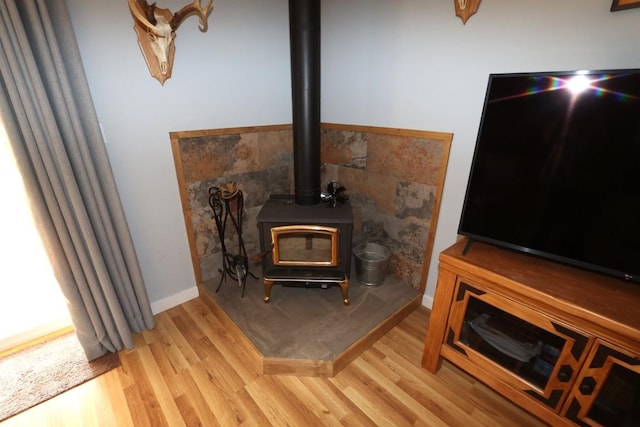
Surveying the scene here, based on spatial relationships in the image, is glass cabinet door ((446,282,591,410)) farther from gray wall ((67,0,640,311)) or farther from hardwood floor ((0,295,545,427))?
gray wall ((67,0,640,311))

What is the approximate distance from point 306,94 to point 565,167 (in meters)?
1.54

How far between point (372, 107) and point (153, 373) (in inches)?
92.0

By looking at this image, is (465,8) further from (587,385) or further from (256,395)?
(256,395)

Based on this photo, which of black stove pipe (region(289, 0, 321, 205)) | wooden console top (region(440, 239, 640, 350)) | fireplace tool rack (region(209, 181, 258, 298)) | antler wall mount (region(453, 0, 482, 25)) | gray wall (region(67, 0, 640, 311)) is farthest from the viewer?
fireplace tool rack (region(209, 181, 258, 298))

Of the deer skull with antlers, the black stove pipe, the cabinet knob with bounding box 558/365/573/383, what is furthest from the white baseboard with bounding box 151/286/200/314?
the cabinet knob with bounding box 558/365/573/383

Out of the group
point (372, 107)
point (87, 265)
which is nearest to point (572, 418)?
point (372, 107)

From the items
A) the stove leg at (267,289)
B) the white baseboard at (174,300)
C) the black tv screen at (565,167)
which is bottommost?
the white baseboard at (174,300)

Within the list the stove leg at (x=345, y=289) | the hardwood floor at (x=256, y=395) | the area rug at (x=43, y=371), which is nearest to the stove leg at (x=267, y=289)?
the hardwood floor at (x=256, y=395)

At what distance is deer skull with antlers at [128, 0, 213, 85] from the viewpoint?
1.63 m

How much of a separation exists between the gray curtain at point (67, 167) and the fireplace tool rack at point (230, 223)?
1.99 ft

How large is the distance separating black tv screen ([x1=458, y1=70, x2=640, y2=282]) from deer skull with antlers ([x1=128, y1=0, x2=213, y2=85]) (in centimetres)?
175

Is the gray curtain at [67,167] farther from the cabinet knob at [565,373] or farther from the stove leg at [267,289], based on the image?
the cabinet knob at [565,373]

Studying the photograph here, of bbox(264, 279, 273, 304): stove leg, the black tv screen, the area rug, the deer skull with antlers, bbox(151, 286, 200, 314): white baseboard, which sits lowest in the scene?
the area rug

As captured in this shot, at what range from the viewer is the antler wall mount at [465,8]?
1.55 meters
